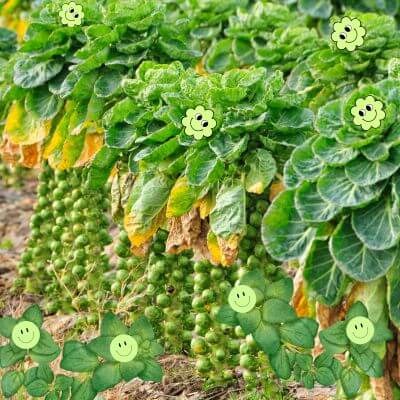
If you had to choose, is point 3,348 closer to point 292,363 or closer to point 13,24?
point 292,363

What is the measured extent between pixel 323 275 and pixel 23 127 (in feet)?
6.51

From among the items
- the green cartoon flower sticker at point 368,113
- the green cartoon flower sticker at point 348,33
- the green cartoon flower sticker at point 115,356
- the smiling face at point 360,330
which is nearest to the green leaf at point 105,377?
the green cartoon flower sticker at point 115,356

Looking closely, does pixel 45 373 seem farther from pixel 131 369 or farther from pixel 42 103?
pixel 42 103

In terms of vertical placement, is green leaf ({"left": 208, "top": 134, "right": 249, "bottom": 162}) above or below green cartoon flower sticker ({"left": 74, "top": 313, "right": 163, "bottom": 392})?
above

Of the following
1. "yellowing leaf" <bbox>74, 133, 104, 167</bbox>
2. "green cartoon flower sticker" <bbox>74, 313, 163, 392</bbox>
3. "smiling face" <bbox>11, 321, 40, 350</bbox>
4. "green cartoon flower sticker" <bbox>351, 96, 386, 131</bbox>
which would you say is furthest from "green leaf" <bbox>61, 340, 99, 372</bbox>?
"yellowing leaf" <bbox>74, 133, 104, 167</bbox>

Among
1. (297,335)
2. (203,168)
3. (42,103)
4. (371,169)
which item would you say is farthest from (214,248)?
(42,103)

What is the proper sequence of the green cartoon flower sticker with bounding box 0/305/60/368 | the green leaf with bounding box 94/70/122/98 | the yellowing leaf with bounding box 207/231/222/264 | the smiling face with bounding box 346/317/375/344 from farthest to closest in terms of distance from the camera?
the green leaf with bounding box 94/70/122/98
the yellowing leaf with bounding box 207/231/222/264
the green cartoon flower sticker with bounding box 0/305/60/368
the smiling face with bounding box 346/317/375/344

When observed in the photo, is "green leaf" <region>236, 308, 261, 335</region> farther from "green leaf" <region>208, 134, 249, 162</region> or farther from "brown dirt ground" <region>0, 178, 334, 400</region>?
"green leaf" <region>208, 134, 249, 162</region>

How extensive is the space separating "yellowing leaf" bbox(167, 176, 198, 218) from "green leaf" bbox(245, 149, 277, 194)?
225 mm

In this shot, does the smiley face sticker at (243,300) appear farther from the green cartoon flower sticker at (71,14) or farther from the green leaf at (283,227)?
the green cartoon flower sticker at (71,14)

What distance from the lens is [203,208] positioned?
4.04 meters

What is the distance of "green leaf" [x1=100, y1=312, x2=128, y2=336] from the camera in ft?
11.5

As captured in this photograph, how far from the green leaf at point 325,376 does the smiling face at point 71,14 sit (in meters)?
2.17

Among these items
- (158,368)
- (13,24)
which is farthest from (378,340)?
(13,24)
